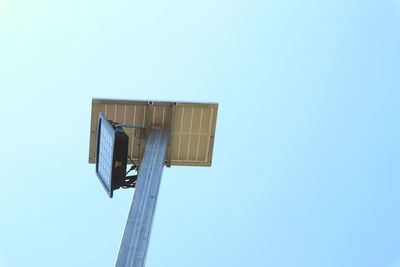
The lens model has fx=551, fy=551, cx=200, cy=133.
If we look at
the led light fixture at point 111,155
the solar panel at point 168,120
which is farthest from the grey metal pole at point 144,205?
the led light fixture at point 111,155

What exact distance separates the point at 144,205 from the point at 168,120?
366cm

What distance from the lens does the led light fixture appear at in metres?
12.0

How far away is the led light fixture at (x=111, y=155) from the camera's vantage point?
11992 mm

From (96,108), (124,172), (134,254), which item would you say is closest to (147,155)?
(124,172)

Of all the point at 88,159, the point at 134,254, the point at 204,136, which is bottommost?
the point at 134,254

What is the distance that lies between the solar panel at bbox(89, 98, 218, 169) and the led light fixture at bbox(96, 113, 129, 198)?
217 centimetres

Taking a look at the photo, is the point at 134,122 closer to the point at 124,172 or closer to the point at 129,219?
the point at 124,172

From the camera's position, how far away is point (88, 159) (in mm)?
15469

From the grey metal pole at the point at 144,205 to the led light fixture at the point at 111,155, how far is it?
562 millimetres

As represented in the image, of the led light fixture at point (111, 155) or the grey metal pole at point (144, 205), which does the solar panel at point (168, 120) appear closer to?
the grey metal pole at point (144, 205)

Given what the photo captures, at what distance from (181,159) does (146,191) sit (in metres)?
3.64

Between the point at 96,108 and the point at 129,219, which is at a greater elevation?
the point at 96,108

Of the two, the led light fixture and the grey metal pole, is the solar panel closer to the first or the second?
the grey metal pole

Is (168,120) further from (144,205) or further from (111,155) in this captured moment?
(144,205)
